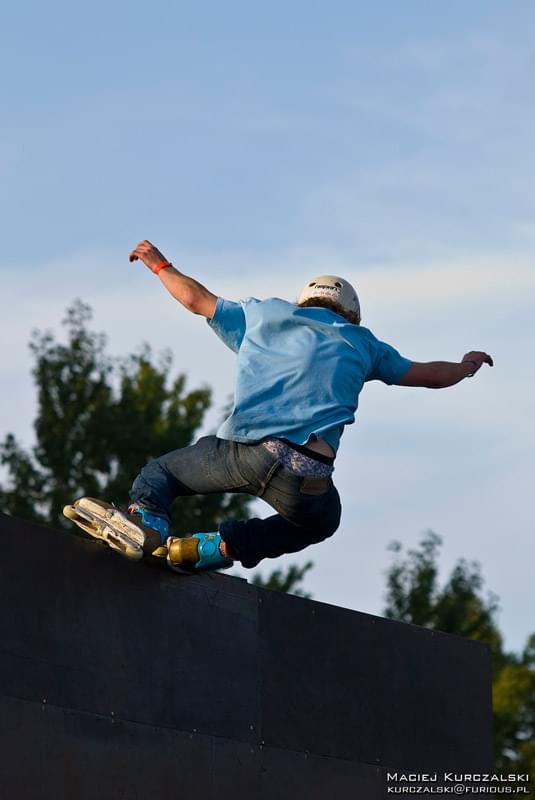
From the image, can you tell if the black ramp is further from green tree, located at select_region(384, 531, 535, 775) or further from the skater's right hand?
green tree, located at select_region(384, 531, 535, 775)

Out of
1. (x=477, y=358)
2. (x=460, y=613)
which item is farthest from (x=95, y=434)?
(x=477, y=358)

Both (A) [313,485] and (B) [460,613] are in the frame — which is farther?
(B) [460,613]

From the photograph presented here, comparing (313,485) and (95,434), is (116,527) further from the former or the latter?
(95,434)

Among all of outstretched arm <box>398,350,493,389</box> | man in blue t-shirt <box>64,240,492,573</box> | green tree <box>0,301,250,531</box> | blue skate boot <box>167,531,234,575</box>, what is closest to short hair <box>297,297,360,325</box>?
man in blue t-shirt <box>64,240,492,573</box>

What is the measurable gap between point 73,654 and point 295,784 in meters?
1.86

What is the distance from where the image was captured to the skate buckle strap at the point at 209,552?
28.0ft

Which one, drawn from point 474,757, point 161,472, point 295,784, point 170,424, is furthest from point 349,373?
point 170,424

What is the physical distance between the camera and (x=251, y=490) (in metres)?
8.73

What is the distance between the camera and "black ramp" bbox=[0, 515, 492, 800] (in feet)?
25.3

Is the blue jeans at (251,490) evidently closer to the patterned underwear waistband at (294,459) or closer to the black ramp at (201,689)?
the patterned underwear waistband at (294,459)

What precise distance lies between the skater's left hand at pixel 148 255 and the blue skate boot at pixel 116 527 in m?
1.44

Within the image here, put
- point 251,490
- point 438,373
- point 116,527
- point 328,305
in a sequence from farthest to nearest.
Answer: point 438,373, point 328,305, point 251,490, point 116,527

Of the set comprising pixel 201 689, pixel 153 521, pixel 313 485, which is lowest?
pixel 201 689

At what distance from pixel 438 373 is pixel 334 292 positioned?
87 centimetres
